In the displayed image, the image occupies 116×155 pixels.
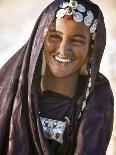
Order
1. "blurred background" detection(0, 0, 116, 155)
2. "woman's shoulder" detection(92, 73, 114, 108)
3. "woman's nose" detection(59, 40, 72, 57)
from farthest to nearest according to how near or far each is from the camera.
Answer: "blurred background" detection(0, 0, 116, 155), "woman's shoulder" detection(92, 73, 114, 108), "woman's nose" detection(59, 40, 72, 57)

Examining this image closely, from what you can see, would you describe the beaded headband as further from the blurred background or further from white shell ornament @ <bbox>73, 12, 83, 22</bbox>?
the blurred background

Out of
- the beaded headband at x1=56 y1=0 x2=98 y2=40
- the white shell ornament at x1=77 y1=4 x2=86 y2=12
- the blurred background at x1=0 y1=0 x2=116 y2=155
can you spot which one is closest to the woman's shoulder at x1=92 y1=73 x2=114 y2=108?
the beaded headband at x1=56 y1=0 x2=98 y2=40

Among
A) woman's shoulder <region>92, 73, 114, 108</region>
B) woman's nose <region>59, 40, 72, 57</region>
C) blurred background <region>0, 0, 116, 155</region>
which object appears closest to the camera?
woman's nose <region>59, 40, 72, 57</region>

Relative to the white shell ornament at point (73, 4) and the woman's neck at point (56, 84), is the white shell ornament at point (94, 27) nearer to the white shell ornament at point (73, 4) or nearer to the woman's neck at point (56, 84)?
the white shell ornament at point (73, 4)

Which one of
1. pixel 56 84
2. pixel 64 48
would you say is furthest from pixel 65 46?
pixel 56 84

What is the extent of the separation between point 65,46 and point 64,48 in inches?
0.5

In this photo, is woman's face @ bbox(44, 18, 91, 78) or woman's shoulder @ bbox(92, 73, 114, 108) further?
woman's shoulder @ bbox(92, 73, 114, 108)

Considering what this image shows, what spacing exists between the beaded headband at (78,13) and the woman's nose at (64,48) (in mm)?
140

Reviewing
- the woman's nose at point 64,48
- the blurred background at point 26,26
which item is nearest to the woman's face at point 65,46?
the woman's nose at point 64,48

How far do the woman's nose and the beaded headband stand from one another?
0.14 m

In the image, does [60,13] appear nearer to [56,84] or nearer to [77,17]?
[77,17]

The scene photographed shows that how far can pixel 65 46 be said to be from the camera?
130 inches

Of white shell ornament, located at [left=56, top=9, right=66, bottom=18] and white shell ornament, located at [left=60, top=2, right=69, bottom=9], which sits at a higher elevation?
white shell ornament, located at [left=60, top=2, right=69, bottom=9]

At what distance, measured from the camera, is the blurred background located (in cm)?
760
